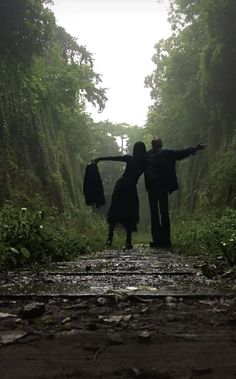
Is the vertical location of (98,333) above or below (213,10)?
below

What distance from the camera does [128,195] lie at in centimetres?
970

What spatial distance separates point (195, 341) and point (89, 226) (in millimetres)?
17076

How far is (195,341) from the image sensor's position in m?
1.74

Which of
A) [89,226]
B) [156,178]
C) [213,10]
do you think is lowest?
[89,226]

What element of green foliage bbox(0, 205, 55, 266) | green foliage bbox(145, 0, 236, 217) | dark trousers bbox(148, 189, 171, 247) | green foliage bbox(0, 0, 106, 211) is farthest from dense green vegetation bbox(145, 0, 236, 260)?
green foliage bbox(0, 205, 55, 266)

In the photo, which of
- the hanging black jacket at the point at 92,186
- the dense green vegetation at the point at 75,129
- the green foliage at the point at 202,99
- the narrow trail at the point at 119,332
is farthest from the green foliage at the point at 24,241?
the green foliage at the point at 202,99

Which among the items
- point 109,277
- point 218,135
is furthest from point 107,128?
point 109,277

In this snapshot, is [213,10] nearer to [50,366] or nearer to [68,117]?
[68,117]

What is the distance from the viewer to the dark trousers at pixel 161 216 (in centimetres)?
939

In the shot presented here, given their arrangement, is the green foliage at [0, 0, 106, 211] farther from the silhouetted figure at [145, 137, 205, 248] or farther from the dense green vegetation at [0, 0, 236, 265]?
the silhouetted figure at [145, 137, 205, 248]

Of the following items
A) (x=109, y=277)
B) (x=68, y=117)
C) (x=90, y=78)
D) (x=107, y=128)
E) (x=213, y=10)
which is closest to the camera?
(x=109, y=277)

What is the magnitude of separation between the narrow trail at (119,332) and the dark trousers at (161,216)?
6274 mm

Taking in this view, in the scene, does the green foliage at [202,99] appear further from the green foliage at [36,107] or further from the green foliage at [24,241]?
the green foliage at [24,241]

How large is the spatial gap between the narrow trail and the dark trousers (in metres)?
6.27
